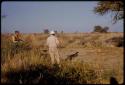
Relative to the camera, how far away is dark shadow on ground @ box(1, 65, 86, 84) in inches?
453

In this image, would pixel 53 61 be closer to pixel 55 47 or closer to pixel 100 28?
pixel 55 47

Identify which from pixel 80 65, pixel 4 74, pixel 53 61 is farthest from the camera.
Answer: pixel 53 61

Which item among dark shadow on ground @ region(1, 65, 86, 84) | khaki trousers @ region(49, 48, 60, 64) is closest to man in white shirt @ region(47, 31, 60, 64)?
khaki trousers @ region(49, 48, 60, 64)

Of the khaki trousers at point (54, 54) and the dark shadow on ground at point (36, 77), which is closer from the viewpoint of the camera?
the dark shadow on ground at point (36, 77)

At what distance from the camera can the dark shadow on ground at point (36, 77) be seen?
11.5m

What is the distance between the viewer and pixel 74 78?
1291 cm

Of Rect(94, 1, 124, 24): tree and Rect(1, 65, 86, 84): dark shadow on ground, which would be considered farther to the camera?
Rect(94, 1, 124, 24): tree

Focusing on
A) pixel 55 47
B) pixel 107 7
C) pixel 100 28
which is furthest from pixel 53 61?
pixel 100 28

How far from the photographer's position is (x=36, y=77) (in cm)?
1225

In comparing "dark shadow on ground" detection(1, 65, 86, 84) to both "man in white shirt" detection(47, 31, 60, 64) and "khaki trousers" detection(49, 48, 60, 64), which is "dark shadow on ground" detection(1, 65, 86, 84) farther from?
"man in white shirt" detection(47, 31, 60, 64)

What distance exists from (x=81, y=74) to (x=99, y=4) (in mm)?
8690

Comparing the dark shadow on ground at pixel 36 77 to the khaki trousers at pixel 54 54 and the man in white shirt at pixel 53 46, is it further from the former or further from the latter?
the man in white shirt at pixel 53 46

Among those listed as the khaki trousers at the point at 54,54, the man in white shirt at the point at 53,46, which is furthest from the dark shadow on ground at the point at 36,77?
the man in white shirt at the point at 53,46

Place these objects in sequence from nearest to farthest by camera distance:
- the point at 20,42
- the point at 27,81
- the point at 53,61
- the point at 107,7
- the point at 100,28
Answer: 1. the point at 27,81
2. the point at 53,61
3. the point at 20,42
4. the point at 107,7
5. the point at 100,28
